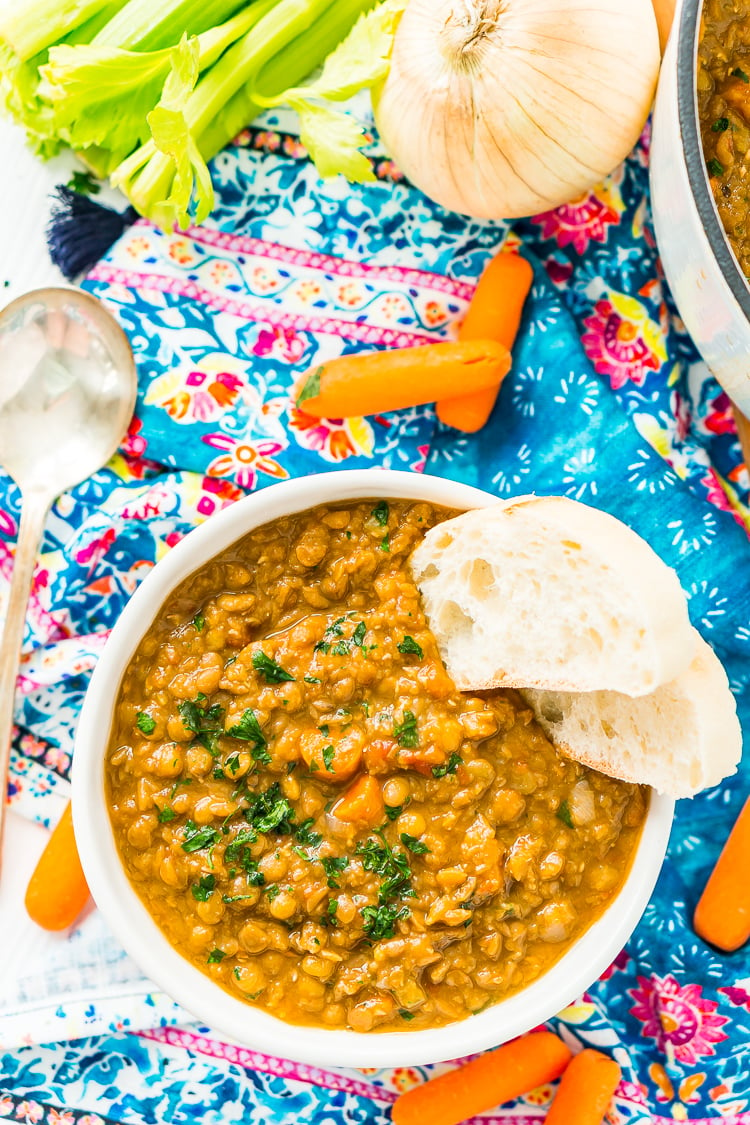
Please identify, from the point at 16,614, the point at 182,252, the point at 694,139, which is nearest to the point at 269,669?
the point at 16,614

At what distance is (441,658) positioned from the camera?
2.32 m

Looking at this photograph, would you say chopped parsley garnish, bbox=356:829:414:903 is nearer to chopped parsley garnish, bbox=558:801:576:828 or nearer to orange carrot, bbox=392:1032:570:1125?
Result: chopped parsley garnish, bbox=558:801:576:828

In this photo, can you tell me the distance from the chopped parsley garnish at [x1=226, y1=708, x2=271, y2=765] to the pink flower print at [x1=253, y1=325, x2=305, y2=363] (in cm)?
101

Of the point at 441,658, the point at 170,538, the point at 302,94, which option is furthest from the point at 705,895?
the point at 302,94

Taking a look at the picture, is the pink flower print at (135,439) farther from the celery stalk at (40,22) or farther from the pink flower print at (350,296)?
the celery stalk at (40,22)

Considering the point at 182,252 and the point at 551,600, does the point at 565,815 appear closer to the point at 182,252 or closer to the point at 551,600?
the point at 551,600

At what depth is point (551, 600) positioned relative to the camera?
2172 millimetres

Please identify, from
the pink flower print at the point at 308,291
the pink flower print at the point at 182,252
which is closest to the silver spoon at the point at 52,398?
the pink flower print at the point at 182,252

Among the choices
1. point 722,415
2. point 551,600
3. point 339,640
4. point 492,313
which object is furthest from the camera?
point 722,415

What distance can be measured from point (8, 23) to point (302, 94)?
2.38 feet

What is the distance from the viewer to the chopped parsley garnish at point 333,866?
2184 millimetres

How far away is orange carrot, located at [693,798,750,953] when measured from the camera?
8.80ft

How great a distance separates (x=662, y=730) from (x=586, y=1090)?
1076 millimetres

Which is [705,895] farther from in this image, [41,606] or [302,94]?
[302,94]
